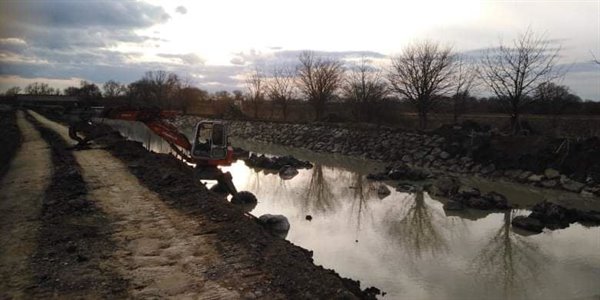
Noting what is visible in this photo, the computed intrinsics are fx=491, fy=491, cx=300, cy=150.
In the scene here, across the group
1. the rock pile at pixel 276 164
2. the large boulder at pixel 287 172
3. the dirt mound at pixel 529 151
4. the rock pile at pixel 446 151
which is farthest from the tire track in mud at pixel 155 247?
the dirt mound at pixel 529 151

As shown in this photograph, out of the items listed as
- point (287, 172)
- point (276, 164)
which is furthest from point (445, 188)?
point (276, 164)

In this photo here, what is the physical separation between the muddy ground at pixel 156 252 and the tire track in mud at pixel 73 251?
13 millimetres

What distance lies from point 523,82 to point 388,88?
34.6ft

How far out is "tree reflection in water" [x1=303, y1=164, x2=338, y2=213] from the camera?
586 inches

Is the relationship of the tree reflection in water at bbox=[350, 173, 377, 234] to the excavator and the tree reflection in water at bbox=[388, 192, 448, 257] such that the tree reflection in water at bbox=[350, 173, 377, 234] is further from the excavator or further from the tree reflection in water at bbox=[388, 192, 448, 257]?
the excavator

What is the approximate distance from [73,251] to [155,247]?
1.18 metres

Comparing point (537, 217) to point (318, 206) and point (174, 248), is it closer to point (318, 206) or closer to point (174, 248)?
point (318, 206)

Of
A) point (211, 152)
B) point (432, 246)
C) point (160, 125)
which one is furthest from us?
point (160, 125)

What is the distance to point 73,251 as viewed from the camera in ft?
24.2

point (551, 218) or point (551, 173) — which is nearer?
point (551, 218)

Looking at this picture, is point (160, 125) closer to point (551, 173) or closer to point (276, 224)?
point (276, 224)

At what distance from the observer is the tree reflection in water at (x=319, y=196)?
14875mm

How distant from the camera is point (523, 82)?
78.0 feet

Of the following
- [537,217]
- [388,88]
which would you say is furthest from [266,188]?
[388,88]
